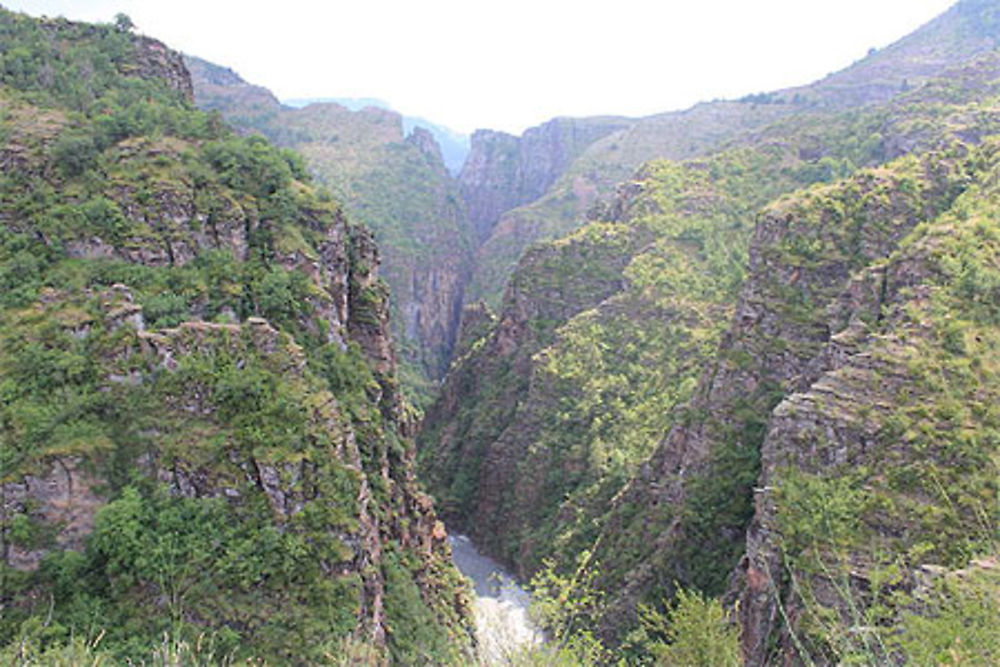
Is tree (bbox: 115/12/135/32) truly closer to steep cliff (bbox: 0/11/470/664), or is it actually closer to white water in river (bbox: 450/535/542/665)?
steep cliff (bbox: 0/11/470/664)

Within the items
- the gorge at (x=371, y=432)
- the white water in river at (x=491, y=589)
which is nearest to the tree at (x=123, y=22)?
the gorge at (x=371, y=432)

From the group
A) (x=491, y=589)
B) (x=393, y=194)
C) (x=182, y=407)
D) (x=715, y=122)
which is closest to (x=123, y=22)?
(x=182, y=407)

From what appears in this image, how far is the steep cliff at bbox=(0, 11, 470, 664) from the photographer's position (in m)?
20.8

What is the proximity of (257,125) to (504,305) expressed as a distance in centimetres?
8726

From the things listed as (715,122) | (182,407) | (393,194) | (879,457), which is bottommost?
(879,457)

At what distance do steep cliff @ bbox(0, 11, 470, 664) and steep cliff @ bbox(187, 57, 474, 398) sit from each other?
79123 millimetres

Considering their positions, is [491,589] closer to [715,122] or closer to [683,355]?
[683,355]

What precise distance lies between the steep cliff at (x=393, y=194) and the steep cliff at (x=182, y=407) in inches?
3115

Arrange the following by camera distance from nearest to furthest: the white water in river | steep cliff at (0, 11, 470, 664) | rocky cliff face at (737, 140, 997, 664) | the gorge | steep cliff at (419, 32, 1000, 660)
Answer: the gorge → steep cliff at (0, 11, 470, 664) → rocky cliff face at (737, 140, 997, 664) → steep cliff at (419, 32, 1000, 660) → the white water in river

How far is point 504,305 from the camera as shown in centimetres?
8119

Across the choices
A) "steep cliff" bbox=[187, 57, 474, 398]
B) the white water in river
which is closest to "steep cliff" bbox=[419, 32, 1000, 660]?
the white water in river

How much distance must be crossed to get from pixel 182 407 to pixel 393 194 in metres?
127

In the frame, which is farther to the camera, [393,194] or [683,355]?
[393,194]

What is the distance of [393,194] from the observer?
145750mm
